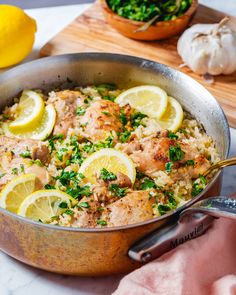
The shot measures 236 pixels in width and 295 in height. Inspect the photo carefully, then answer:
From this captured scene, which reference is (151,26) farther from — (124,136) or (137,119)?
(124,136)

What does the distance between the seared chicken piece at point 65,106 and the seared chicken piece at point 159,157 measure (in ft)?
1.23

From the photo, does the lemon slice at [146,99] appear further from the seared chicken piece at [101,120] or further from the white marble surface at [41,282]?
the white marble surface at [41,282]

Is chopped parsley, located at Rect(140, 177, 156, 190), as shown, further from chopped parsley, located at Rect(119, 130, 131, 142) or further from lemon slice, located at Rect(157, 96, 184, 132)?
lemon slice, located at Rect(157, 96, 184, 132)

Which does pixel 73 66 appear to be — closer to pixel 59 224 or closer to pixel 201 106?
pixel 201 106

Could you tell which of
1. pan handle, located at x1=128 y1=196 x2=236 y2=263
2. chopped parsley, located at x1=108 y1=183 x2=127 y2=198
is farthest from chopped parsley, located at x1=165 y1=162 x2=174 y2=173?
pan handle, located at x1=128 y1=196 x2=236 y2=263

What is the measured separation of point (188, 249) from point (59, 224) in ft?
1.55

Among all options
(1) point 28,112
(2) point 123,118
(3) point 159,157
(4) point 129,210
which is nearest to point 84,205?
(4) point 129,210

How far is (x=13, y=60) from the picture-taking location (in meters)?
3.25

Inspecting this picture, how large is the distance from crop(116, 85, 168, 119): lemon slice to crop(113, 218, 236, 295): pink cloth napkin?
2.41 ft

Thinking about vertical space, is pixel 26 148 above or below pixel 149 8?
below

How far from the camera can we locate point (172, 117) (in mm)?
2713

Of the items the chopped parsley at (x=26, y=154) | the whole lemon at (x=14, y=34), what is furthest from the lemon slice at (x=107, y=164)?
the whole lemon at (x=14, y=34)

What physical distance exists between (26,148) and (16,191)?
263mm

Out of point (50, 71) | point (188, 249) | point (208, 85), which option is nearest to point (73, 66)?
point (50, 71)
